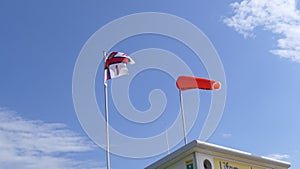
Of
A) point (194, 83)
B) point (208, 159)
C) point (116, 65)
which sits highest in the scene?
point (116, 65)

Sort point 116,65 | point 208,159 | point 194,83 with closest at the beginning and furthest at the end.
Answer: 1. point 208,159
2. point 194,83
3. point 116,65

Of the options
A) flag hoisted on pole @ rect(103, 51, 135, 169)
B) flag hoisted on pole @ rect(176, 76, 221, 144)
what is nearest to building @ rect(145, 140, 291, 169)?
flag hoisted on pole @ rect(176, 76, 221, 144)

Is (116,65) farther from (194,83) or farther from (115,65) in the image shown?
(194,83)

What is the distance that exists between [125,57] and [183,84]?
149 inches

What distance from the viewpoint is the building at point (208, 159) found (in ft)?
28.0

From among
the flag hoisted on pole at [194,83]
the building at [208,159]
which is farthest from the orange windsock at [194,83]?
the building at [208,159]

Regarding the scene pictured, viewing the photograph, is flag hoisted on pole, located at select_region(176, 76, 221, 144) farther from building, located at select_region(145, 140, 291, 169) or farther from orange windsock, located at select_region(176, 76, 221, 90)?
building, located at select_region(145, 140, 291, 169)

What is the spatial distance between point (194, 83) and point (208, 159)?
25.6 feet

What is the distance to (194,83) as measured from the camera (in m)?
16.3

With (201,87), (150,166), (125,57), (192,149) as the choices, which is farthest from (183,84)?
(192,149)

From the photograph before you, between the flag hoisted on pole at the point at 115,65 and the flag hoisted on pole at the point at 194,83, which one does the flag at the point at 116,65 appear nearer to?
the flag hoisted on pole at the point at 115,65

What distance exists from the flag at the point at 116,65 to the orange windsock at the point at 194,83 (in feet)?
10.9

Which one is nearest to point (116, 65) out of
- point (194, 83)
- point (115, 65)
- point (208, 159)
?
point (115, 65)

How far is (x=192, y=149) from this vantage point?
853 cm
